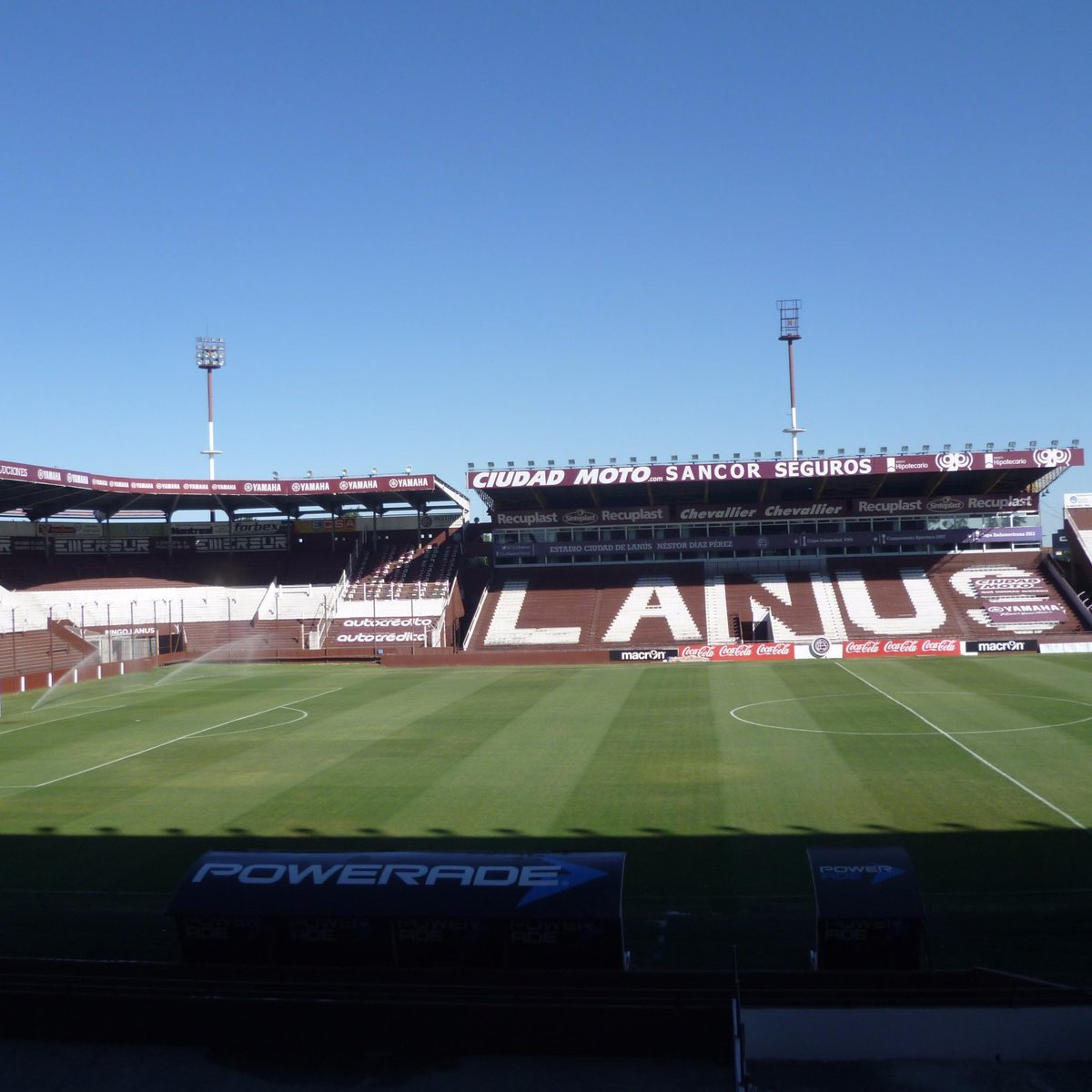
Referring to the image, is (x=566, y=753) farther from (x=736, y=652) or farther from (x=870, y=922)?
(x=736, y=652)

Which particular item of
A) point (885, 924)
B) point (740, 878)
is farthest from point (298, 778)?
point (885, 924)

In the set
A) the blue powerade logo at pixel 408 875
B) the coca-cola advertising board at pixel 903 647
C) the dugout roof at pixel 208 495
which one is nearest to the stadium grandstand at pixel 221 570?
the dugout roof at pixel 208 495

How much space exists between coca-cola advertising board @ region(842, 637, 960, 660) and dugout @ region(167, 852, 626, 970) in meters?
43.1

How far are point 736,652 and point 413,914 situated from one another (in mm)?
42943

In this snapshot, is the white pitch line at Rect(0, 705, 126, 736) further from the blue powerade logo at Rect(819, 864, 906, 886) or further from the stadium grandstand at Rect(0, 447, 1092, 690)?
the blue powerade logo at Rect(819, 864, 906, 886)

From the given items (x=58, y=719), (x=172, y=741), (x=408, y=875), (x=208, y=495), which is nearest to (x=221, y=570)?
(x=208, y=495)

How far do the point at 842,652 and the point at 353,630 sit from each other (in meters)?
27.8

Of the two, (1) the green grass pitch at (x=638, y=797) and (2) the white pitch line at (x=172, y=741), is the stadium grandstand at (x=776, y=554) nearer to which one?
(1) the green grass pitch at (x=638, y=797)

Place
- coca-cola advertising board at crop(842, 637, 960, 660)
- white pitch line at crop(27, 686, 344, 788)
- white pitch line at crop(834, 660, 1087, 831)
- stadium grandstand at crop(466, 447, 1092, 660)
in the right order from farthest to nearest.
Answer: stadium grandstand at crop(466, 447, 1092, 660) → coca-cola advertising board at crop(842, 637, 960, 660) → white pitch line at crop(27, 686, 344, 788) → white pitch line at crop(834, 660, 1087, 831)

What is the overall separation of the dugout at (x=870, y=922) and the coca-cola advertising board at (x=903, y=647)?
42.1m

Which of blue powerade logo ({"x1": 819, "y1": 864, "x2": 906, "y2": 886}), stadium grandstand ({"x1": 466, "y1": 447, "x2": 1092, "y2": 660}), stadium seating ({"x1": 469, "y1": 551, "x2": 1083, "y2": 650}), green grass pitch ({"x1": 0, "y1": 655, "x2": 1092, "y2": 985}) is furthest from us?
stadium grandstand ({"x1": 466, "y1": 447, "x2": 1092, "y2": 660})

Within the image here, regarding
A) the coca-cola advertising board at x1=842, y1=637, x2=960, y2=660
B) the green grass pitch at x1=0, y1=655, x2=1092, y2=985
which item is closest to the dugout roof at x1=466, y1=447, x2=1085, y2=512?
the coca-cola advertising board at x1=842, y1=637, x2=960, y2=660

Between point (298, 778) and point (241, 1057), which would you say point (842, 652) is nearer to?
point (298, 778)

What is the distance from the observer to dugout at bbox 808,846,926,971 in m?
9.65
